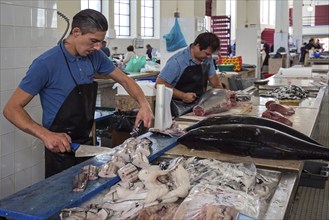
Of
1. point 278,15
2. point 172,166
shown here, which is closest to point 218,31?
point 278,15

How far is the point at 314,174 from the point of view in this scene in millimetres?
2340

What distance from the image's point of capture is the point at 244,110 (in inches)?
128

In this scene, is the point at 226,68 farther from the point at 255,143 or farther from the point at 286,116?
the point at 255,143

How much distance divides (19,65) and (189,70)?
1595 mm

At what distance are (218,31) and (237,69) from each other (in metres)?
4.61

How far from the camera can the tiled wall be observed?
282 cm

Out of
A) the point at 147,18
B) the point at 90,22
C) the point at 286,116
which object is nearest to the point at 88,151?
the point at 90,22

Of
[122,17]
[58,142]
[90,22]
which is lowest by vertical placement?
[58,142]

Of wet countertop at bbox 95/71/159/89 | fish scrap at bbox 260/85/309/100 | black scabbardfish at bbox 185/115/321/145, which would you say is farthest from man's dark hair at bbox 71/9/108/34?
wet countertop at bbox 95/71/159/89

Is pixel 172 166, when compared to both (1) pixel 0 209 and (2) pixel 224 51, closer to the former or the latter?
(1) pixel 0 209

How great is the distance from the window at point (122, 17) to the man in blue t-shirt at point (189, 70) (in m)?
10.9

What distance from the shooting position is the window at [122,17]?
14.4 m

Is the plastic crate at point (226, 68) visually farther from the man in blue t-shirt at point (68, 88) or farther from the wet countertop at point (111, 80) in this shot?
the man in blue t-shirt at point (68, 88)

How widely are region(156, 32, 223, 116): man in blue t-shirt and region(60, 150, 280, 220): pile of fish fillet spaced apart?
6.59 ft
